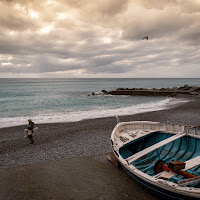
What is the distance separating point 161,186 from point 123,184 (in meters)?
2.60

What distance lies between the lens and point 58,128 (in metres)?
16.8

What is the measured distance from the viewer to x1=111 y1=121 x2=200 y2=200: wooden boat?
4.80 m

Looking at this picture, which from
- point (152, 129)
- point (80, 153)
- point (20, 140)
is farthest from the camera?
point (20, 140)

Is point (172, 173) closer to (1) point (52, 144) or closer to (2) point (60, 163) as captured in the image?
(2) point (60, 163)

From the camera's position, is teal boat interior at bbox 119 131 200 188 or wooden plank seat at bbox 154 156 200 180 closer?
wooden plank seat at bbox 154 156 200 180

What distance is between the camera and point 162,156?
7.61 m

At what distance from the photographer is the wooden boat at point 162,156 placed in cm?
480

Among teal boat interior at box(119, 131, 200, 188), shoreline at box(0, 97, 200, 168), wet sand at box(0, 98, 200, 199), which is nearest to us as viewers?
wet sand at box(0, 98, 200, 199)

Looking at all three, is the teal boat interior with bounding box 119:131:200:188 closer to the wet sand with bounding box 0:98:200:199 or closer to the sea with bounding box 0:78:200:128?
the wet sand with bounding box 0:98:200:199

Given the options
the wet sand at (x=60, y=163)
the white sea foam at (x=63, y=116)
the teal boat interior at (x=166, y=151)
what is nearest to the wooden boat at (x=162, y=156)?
the teal boat interior at (x=166, y=151)

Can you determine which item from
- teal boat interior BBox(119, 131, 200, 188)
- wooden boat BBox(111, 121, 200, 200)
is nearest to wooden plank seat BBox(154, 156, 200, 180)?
wooden boat BBox(111, 121, 200, 200)

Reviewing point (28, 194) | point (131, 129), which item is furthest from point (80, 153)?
point (28, 194)

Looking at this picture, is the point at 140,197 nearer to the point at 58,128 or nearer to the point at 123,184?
the point at 123,184

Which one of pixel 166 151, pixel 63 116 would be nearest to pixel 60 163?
pixel 166 151
